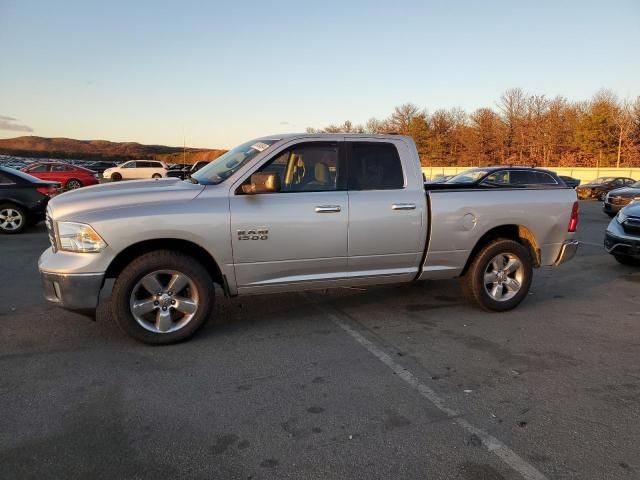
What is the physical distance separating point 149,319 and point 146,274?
0.44 m

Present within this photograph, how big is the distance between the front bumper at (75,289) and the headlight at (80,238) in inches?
8.7

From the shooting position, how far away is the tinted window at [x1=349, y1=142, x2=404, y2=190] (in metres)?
4.79

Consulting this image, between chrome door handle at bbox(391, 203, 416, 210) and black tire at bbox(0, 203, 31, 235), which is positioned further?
black tire at bbox(0, 203, 31, 235)

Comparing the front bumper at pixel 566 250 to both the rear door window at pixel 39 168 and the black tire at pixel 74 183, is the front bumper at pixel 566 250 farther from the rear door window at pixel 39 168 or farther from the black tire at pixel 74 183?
the rear door window at pixel 39 168

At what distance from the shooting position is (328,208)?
4531 millimetres

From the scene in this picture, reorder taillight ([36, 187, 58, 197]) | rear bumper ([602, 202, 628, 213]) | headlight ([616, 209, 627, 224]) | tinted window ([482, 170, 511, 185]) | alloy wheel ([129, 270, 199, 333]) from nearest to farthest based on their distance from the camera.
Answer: alloy wheel ([129, 270, 199, 333]), headlight ([616, 209, 627, 224]), taillight ([36, 187, 58, 197]), tinted window ([482, 170, 511, 185]), rear bumper ([602, 202, 628, 213])

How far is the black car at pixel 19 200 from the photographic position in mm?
10961

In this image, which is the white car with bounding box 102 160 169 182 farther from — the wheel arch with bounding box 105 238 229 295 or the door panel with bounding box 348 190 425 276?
the door panel with bounding box 348 190 425 276

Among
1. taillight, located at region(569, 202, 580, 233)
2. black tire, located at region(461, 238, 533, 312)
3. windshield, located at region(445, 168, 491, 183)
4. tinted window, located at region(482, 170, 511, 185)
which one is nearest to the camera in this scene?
black tire, located at region(461, 238, 533, 312)

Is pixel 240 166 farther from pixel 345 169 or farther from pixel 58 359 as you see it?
pixel 58 359

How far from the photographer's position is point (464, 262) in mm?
5234

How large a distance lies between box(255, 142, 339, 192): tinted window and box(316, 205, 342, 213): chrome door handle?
0.63ft

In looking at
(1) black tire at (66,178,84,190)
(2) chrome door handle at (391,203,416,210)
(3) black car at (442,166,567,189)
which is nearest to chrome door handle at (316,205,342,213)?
(2) chrome door handle at (391,203,416,210)

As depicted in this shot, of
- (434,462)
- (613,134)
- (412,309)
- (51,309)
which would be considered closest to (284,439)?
(434,462)
